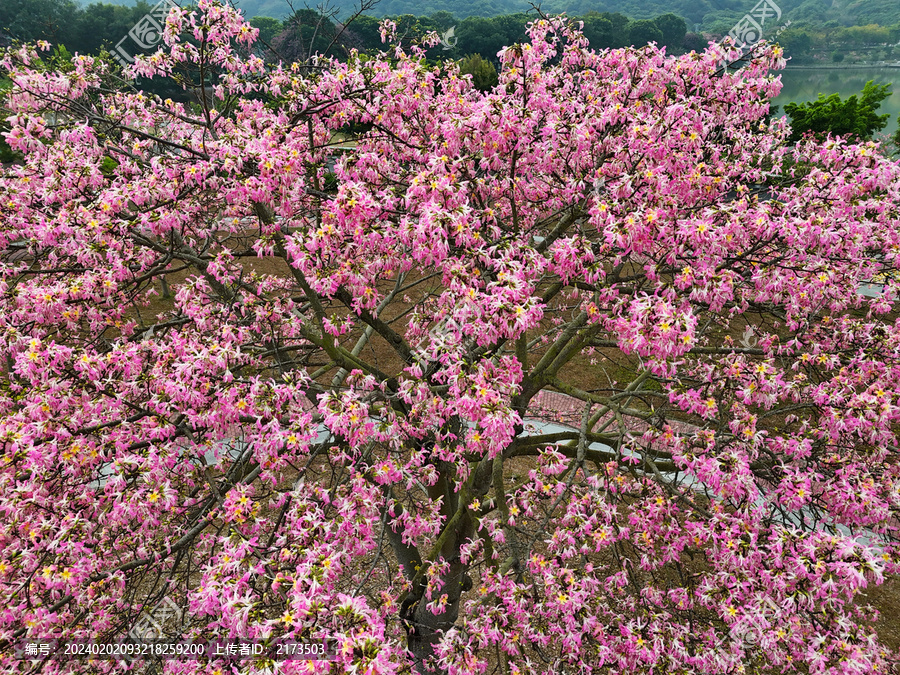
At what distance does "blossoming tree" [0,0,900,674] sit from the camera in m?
3.28

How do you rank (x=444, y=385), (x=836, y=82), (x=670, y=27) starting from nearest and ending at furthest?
(x=444, y=385), (x=836, y=82), (x=670, y=27)

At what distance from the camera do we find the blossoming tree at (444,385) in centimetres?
328

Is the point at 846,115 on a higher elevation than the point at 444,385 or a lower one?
lower

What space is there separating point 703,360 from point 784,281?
4307 millimetres

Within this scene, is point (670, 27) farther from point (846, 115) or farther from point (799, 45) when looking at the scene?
point (846, 115)

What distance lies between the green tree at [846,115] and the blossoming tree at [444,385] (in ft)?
70.6

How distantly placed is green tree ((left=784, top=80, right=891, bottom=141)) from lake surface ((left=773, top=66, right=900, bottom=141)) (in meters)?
42.3

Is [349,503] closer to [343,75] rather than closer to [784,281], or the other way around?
[784,281]

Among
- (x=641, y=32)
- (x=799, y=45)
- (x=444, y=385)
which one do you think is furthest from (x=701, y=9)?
(x=444, y=385)

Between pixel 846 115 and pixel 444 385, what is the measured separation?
26.4 m

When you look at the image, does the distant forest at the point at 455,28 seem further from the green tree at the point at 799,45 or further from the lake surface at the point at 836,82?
the lake surface at the point at 836,82

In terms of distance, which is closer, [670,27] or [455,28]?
[455,28]

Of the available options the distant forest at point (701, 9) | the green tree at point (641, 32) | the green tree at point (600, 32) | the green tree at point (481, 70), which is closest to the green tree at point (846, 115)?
the green tree at point (481, 70)

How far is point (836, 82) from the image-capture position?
72.4 meters
